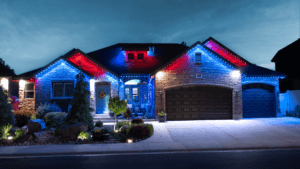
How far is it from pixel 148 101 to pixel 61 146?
34.5 ft

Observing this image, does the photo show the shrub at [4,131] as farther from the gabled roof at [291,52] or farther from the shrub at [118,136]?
the gabled roof at [291,52]

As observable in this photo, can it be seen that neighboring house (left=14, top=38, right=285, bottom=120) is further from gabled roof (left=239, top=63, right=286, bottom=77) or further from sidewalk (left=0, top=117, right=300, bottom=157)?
sidewalk (left=0, top=117, right=300, bottom=157)

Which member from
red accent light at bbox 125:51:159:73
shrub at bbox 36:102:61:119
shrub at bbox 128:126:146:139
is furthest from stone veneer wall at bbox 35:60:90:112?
shrub at bbox 128:126:146:139

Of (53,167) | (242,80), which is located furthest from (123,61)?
(53,167)

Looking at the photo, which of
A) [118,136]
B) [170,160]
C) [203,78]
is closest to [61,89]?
[118,136]

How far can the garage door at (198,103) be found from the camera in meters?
15.6

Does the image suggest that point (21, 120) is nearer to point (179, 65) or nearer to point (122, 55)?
point (122, 55)

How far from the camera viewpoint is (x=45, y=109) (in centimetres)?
1436

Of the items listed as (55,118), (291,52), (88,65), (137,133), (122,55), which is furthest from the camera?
(291,52)

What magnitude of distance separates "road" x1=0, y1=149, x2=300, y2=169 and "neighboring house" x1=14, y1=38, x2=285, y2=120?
8.34 metres

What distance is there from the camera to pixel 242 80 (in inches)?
640

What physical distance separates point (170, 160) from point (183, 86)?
9848 mm

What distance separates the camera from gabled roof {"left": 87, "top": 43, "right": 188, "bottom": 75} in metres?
17.9

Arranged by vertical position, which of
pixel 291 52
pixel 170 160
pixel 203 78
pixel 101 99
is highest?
pixel 291 52
